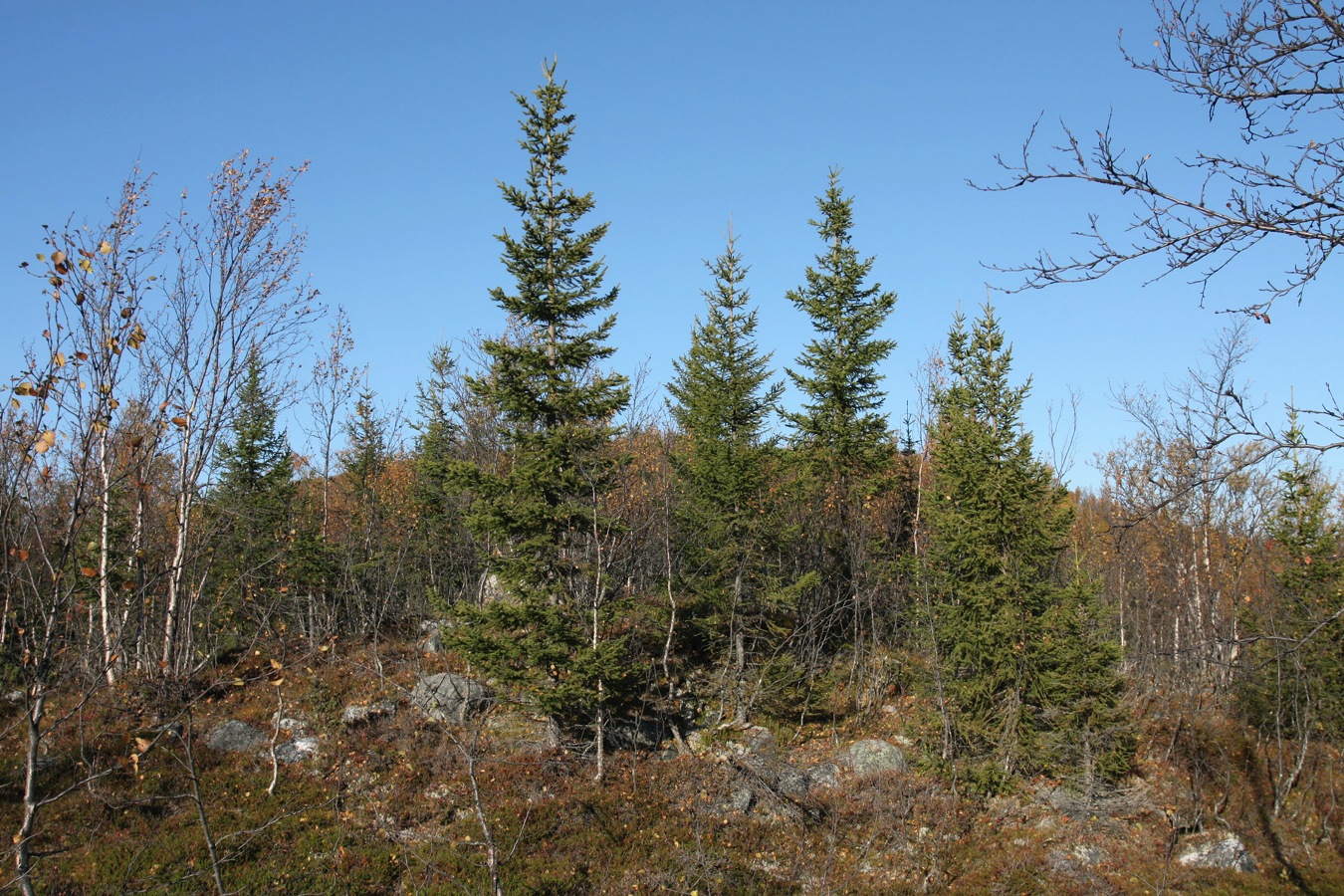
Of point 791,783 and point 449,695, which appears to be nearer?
point 791,783

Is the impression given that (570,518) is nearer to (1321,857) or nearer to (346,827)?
(346,827)

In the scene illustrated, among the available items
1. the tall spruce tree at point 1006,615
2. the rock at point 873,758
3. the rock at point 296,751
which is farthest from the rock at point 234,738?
the tall spruce tree at point 1006,615

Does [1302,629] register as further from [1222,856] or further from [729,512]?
[729,512]

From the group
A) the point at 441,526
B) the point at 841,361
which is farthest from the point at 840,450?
the point at 441,526

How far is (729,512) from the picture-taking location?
19391 mm

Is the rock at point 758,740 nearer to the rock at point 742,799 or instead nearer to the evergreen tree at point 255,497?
the rock at point 742,799

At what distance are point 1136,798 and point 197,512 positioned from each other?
77.6 feet

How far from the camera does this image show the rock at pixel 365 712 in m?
16.8

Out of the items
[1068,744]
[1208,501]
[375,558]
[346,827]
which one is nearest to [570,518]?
[346,827]

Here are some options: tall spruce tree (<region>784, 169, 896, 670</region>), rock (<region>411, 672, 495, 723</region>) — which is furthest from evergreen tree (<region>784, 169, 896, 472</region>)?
rock (<region>411, 672, 495, 723</region>)

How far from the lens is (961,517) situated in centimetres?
1711

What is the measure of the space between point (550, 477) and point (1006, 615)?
10280 mm

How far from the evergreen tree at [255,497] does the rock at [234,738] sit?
407cm

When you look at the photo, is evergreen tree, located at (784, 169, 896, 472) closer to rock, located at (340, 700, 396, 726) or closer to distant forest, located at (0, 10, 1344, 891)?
distant forest, located at (0, 10, 1344, 891)
